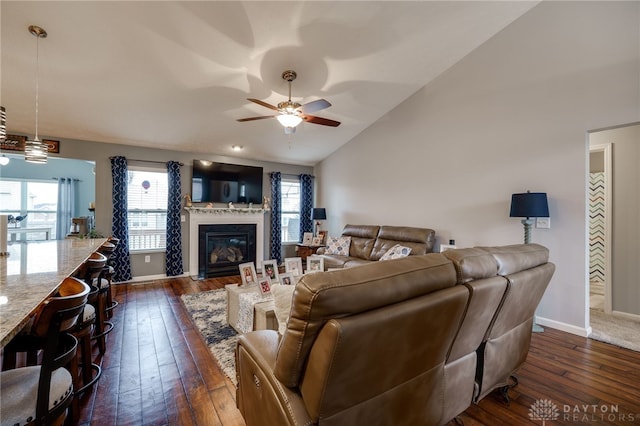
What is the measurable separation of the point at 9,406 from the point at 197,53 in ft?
10.5

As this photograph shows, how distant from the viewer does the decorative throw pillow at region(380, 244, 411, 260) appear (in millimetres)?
4172

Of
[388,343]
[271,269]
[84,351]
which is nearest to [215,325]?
[271,269]

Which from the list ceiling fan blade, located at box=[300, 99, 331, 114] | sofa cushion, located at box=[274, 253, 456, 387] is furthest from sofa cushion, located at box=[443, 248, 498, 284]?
ceiling fan blade, located at box=[300, 99, 331, 114]

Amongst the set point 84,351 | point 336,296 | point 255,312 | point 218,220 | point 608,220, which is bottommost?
point 84,351

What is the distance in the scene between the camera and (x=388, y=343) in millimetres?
1040

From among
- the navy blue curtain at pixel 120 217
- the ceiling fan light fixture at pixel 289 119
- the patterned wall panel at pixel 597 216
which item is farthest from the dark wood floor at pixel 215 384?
the ceiling fan light fixture at pixel 289 119

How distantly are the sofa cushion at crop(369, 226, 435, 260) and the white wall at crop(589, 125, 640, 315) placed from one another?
215 centimetres

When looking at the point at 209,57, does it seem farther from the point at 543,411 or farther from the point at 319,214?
the point at 543,411

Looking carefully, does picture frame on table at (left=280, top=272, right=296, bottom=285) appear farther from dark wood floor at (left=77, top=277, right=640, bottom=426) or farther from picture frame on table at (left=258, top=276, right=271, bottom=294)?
dark wood floor at (left=77, top=277, right=640, bottom=426)

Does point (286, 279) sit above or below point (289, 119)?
below

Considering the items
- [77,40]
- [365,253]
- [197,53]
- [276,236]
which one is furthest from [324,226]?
[77,40]

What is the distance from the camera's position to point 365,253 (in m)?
4.89

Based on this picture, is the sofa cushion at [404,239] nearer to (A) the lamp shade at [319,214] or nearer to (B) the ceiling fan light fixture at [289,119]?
(A) the lamp shade at [319,214]

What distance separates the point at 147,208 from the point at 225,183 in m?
1.49
